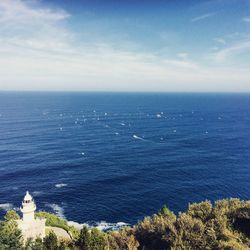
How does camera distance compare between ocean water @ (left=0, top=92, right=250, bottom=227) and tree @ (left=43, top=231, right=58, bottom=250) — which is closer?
tree @ (left=43, top=231, right=58, bottom=250)

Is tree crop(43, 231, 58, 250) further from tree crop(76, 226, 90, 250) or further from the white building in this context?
the white building

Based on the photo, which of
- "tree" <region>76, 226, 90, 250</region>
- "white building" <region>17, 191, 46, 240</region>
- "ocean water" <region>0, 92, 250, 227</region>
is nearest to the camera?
"tree" <region>76, 226, 90, 250</region>

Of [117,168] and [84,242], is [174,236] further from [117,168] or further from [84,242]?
[117,168]

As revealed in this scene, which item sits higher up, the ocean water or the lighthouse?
the lighthouse

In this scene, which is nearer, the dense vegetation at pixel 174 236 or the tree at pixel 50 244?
the dense vegetation at pixel 174 236

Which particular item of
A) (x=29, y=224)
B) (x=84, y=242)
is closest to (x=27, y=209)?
(x=29, y=224)

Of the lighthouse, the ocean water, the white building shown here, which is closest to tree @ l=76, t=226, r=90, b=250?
the white building

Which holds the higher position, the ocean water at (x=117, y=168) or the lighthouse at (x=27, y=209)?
the lighthouse at (x=27, y=209)

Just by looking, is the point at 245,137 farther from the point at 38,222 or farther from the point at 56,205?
the point at 38,222

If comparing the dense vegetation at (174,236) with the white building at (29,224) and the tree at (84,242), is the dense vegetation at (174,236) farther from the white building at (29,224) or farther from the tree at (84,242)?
the white building at (29,224)

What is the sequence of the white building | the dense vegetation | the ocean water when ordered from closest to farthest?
the dense vegetation → the white building → the ocean water

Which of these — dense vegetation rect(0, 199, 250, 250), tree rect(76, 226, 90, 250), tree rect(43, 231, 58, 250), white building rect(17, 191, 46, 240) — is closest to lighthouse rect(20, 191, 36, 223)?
white building rect(17, 191, 46, 240)

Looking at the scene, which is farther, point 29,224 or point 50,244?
point 29,224

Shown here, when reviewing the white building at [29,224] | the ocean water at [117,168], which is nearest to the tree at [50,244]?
the white building at [29,224]
